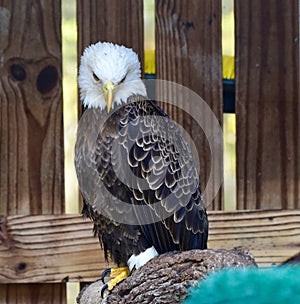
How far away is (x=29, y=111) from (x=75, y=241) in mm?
512

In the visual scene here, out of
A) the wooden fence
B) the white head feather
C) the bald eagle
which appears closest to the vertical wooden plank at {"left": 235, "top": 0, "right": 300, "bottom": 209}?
the wooden fence

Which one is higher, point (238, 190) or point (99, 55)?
point (99, 55)

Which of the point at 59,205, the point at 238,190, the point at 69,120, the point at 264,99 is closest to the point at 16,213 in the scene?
the point at 59,205

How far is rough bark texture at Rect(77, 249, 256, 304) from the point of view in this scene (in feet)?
6.20

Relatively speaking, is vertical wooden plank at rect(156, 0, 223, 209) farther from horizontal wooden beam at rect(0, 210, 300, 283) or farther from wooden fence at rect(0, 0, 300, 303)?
horizontal wooden beam at rect(0, 210, 300, 283)

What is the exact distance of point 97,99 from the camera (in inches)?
97.7

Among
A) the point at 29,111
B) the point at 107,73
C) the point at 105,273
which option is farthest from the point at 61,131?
the point at 105,273

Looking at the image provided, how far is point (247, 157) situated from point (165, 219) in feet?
1.58

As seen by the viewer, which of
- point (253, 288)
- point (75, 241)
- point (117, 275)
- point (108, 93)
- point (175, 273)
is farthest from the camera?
point (75, 241)

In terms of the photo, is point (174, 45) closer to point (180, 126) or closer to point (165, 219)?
point (180, 126)

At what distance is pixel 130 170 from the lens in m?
2.35

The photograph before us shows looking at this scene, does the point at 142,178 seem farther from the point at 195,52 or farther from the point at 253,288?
the point at 253,288

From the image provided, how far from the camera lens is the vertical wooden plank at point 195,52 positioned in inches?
104

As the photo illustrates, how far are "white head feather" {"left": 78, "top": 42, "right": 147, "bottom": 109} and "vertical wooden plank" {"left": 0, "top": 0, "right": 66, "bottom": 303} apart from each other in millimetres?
169
